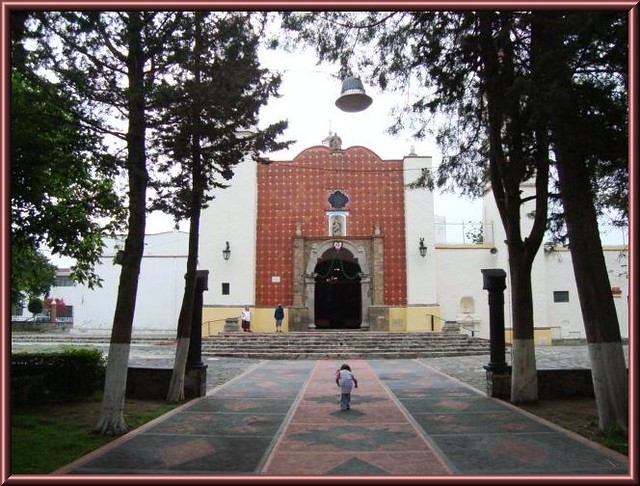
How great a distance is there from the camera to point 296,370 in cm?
1447

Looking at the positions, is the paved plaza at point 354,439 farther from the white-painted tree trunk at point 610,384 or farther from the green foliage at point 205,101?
the green foliage at point 205,101

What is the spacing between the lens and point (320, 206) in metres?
23.0

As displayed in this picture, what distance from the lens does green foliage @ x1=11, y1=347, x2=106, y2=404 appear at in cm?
912

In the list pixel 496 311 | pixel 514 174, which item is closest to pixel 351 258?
pixel 496 311

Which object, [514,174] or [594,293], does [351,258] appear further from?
[594,293]

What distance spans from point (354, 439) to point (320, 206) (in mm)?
16805

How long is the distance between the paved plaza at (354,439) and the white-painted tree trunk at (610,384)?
23.8 inches

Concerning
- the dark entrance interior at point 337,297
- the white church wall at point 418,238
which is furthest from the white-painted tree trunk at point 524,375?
the dark entrance interior at point 337,297

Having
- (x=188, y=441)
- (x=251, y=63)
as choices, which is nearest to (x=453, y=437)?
(x=188, y=441)

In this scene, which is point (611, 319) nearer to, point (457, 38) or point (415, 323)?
point (457, 38)

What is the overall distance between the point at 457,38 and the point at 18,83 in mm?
7044

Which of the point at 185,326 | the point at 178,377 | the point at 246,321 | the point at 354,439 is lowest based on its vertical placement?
the point at 354,439

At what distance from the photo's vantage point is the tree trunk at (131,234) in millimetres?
7363

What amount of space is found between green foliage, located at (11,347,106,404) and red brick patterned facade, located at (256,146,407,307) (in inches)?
488
